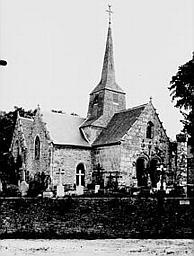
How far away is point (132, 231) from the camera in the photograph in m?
22.1

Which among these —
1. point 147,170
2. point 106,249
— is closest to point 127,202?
point 106,249

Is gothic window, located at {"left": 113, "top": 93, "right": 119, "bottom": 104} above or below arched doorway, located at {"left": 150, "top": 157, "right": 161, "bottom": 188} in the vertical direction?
above

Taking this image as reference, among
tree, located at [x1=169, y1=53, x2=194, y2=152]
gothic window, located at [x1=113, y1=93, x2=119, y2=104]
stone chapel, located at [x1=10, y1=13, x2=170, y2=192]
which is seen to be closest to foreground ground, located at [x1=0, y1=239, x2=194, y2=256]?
tree, located at [x1=169, y1=53, x2=194, y2=152]

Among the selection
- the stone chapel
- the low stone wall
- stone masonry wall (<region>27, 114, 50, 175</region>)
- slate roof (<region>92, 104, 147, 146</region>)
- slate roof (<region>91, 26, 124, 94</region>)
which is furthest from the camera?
slate roof (<region>91, 26, 124, 94</region>)

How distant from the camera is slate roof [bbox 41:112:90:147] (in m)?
38.9

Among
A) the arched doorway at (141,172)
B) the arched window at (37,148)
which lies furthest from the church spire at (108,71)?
the arched doorway at (141,172)

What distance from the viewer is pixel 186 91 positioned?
28.5 m

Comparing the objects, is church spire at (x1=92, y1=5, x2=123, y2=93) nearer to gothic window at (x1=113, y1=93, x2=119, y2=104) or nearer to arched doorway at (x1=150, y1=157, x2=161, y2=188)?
gothic window at (x1=113, y1=93, x2=119, y2=104)

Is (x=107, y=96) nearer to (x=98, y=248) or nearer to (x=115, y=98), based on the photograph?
(x=115, y=98)

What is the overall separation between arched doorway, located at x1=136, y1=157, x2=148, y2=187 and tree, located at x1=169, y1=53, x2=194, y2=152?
8.60 m

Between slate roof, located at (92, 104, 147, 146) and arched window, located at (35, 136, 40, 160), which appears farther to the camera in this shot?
arched window, located at (35, 136, 40, 160)

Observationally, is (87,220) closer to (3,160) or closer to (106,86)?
(3,160)

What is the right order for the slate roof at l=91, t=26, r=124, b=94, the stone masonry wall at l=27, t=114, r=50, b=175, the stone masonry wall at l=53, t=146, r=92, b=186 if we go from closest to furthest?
the stone masonry wall at l=53, t=146, r=92, b=186, the stone masonry wall at l=27, t=114, r=50, b=175, the slate roof at l=91, t=26, r=124, b=94

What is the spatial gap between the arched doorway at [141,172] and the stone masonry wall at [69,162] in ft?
14.0
